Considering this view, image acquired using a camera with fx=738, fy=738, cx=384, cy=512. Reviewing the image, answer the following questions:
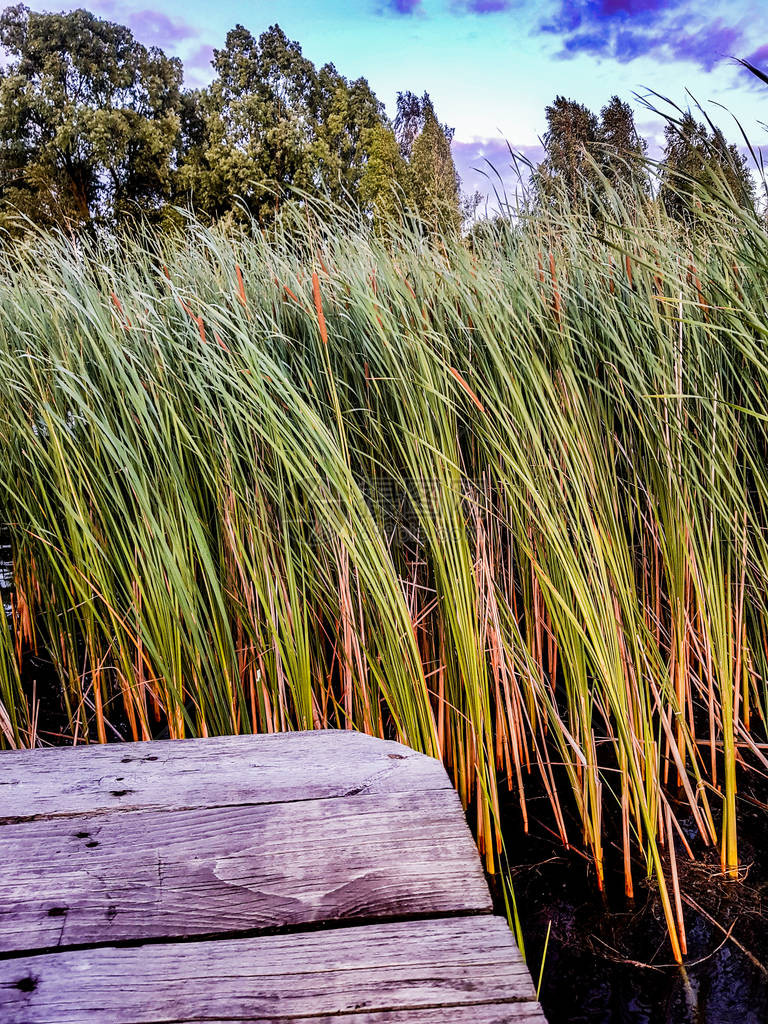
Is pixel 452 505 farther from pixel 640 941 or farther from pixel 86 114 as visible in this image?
pixel 86 114

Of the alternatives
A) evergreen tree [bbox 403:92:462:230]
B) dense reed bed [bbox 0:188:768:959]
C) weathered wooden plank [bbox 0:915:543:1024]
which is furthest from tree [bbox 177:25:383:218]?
weathered wooden plank [bbox 0:915:543:1024]

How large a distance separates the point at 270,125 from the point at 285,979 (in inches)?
1219

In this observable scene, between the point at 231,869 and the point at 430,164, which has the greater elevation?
the point at 430,164

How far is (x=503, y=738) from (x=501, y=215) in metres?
1.96

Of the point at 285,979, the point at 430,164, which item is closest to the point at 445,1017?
the point at 285,979

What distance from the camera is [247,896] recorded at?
2.87 feet

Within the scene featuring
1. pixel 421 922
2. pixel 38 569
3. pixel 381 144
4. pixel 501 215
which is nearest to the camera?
pixel 421 922

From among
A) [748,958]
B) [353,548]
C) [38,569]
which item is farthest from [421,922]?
[38,569]

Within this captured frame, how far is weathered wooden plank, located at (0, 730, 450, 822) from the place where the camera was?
107cm

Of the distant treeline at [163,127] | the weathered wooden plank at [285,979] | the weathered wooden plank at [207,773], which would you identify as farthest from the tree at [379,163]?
the weathered wooden plank at [285,979]

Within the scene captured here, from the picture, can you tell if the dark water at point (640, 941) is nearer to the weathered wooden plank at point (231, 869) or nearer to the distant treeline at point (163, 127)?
the weathered wooden plank at point (231, 869)

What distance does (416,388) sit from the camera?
173cm

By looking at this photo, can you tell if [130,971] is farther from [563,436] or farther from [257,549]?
[563,436]

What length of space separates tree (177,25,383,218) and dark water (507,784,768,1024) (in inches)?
977
